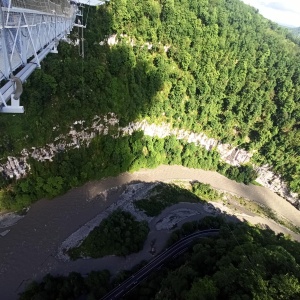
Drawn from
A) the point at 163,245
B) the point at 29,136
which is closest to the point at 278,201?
the point at 163,245

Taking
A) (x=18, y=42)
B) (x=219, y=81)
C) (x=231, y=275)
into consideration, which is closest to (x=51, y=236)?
(x=231, y=275)

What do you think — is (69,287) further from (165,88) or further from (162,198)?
(165,88)

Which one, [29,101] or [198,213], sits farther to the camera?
[198,213]

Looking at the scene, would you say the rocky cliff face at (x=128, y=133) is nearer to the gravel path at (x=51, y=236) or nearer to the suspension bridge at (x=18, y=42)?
the gravel path at (x=51, y=236)

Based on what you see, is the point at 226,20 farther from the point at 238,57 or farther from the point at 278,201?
the point at 278,201

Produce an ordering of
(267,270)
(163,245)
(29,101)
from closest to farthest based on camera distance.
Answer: (267,270), (29,101), (163,245)

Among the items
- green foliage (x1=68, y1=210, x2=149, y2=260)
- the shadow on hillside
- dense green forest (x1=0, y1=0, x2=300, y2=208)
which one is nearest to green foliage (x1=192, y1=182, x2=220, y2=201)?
dense green forest (x1=0, y1=0, x2=300, y2=208)

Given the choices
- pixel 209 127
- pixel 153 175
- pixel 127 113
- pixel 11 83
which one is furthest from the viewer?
pixel 209 127

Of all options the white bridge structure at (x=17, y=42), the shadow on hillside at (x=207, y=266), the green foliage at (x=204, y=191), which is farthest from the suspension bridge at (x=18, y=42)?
the green foliage at (x=204, y=191)
